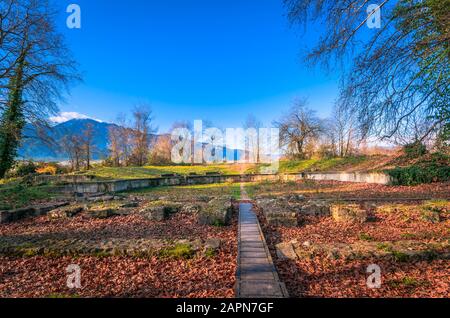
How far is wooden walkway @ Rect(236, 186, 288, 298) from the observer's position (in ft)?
9.34

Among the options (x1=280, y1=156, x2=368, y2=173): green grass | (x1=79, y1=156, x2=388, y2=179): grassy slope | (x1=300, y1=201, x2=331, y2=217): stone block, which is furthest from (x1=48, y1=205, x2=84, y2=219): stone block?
(x1=280, y1=156, x2=368, y2=173): green grass

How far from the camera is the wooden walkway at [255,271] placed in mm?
2848

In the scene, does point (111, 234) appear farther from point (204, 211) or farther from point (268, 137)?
point (268, 137)

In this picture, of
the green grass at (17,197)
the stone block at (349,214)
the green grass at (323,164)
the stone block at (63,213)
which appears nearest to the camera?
the stone block at (349,214)

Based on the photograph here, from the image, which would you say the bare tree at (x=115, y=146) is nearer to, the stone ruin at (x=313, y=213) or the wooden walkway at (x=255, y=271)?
the stone ruin at (x=313, y=213)

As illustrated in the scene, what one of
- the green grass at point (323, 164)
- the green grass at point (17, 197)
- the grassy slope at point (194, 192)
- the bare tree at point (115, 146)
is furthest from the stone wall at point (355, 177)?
the bare tree at point (115, 146)

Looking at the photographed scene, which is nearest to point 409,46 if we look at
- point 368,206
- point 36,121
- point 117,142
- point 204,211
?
point 368,206

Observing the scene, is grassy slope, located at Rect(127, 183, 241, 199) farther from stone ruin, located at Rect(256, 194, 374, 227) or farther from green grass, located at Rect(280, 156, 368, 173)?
green grass, located at Rect(280, 156, 368, 173)

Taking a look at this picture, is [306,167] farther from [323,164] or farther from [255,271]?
[255,271]

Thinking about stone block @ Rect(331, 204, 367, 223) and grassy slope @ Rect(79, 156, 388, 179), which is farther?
grassy slope @ Rect(79, 156, 388, 179)

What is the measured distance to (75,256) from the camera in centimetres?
450

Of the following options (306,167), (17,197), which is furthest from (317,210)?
(306,167)

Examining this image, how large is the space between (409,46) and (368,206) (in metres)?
5.42

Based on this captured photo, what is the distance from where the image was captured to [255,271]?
137 inches
